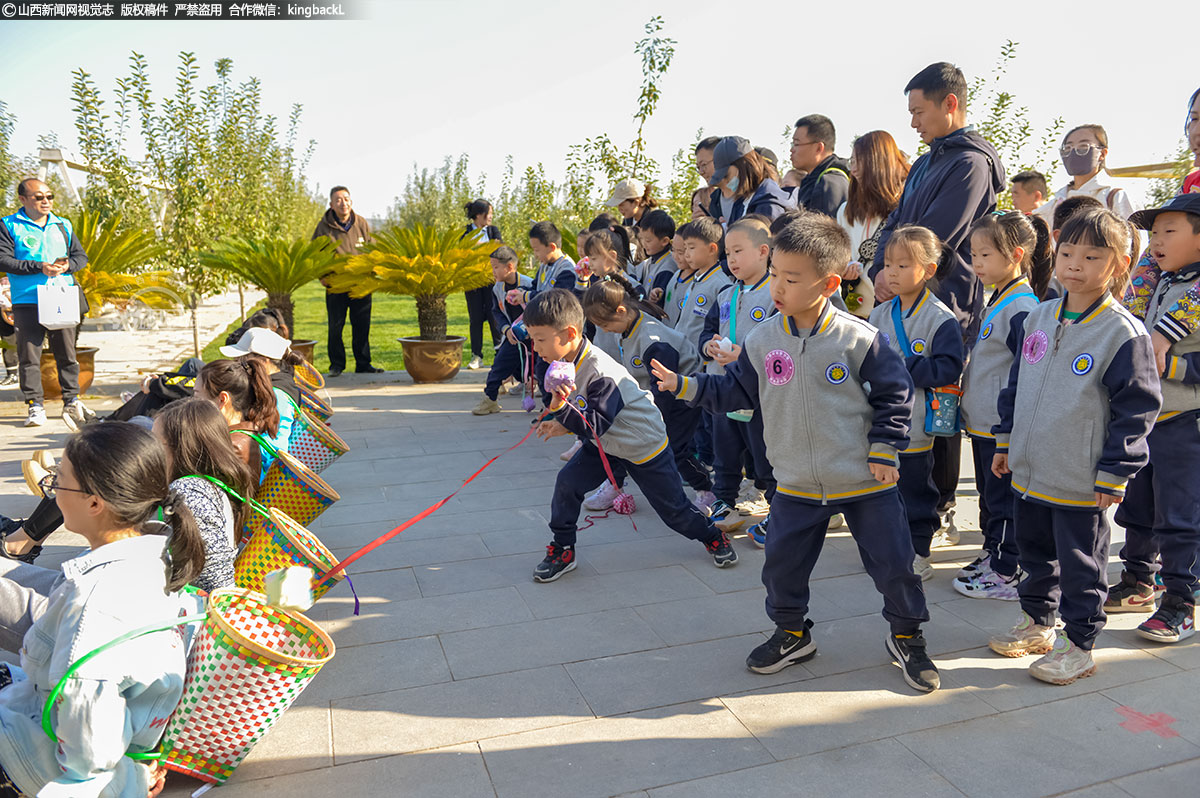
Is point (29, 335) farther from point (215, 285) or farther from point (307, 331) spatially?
point (307, 331)

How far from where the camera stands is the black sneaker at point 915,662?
10.4 feet

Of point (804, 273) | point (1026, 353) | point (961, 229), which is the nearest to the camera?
point (804, 273)

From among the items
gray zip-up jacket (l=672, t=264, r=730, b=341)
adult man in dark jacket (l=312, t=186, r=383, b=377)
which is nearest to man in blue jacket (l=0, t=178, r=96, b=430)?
adult man in dark jacket (l=312, t=186, r=383, b=377)

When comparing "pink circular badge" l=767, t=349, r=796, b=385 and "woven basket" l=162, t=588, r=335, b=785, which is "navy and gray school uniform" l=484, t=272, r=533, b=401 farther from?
"woven basket" l=162, t=588, r=335, b=785

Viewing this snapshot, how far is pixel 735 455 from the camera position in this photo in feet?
16.8

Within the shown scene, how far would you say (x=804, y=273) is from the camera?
10.1 feet

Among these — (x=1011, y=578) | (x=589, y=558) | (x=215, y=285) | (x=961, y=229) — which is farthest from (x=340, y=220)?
(x=1011, y=578)

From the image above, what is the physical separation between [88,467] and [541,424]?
1.96 m

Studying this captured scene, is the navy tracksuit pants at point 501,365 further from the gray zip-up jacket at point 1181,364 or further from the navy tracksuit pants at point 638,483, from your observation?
the gray zip-up jacket at point 1181,364

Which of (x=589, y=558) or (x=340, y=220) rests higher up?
(x=340, y=220)

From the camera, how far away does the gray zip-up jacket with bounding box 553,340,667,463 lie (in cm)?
413

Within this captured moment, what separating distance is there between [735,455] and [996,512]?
4.89 ft

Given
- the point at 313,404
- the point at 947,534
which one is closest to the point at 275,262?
the point at 313,404

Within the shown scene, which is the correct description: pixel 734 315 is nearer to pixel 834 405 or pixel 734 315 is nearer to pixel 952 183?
pixel 952 183
